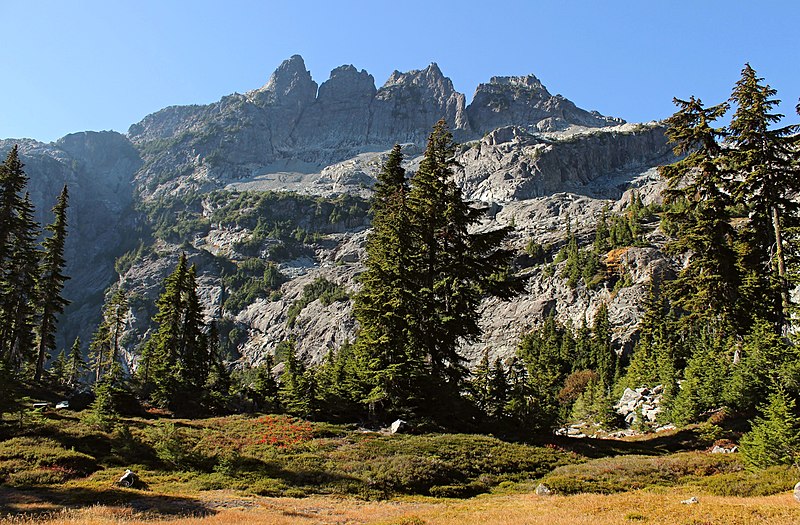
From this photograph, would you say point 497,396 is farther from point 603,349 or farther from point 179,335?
point 603,349

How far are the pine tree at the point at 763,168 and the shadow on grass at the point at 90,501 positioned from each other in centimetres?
2863

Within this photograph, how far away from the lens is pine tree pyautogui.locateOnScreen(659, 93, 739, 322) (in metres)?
27.6

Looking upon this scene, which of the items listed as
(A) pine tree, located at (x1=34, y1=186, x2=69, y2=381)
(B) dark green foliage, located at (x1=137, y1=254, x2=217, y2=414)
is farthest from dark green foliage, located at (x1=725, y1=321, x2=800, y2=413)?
(A) pine tree, located at (x1=34, y1=186, x2=69, y2=381)

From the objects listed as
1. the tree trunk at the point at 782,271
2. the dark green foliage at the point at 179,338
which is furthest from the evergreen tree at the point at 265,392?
the tree trunk at the point at 782,271

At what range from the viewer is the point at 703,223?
92.1 feet

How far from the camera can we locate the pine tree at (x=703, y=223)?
27594 millimetres

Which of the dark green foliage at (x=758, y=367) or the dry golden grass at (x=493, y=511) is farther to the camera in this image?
the dark green foliage at (x=758, y=367)

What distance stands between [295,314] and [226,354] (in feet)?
83.2

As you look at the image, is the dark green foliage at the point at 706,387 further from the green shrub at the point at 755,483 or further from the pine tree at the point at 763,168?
the green shrub at the point at 755,483

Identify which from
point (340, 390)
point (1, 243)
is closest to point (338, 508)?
point (340, 390)

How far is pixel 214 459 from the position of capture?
20.4 meters

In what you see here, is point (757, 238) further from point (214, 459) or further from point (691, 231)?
point (214, 459)

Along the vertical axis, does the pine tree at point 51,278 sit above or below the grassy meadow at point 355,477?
above

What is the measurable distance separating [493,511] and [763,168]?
24.5 m
